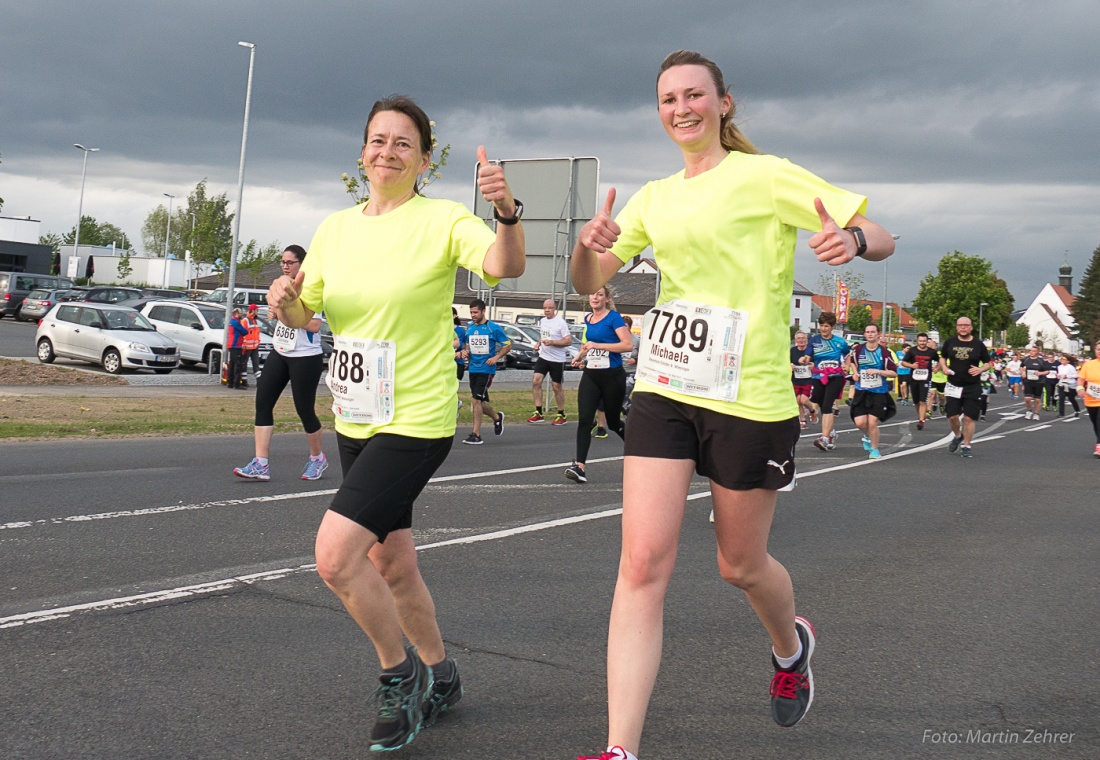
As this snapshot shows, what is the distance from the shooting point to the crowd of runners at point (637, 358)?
3.37 metres

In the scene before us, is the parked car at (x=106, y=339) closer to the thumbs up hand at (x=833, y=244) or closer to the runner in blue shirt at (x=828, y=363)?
the runner in blue shirt at (x=828, y=363)

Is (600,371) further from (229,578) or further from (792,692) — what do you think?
(792,692)

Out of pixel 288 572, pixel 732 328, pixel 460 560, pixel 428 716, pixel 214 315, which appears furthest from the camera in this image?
pixel 214 315

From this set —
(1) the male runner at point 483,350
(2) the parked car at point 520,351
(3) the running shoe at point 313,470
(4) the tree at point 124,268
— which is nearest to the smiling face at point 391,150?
(3) the running shoe at point 313,470

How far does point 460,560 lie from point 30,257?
3526 inches

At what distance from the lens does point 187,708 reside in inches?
151

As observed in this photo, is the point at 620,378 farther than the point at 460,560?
Yes

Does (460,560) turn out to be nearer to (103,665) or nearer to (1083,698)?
(103,665)

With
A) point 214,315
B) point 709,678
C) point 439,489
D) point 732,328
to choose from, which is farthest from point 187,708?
point 214,315

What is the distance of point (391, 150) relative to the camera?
3.69 meters

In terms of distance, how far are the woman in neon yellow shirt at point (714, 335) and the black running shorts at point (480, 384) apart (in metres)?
11.4

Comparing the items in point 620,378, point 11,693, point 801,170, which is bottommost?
point 11,693

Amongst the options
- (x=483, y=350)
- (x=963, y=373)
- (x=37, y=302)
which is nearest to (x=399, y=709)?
(x=483, y=350)

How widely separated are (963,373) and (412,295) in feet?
49.6
